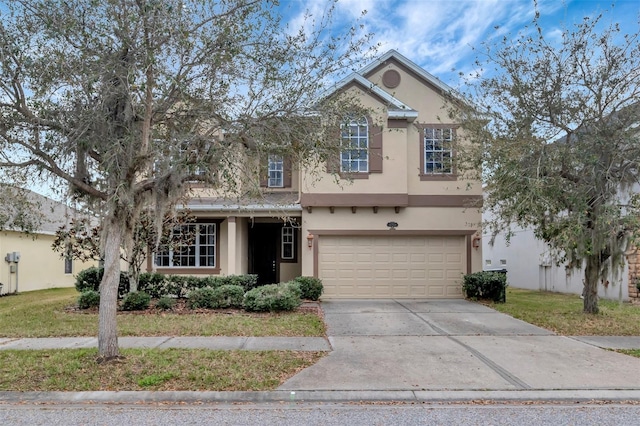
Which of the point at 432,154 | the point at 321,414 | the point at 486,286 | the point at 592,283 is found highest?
the point at 432,154

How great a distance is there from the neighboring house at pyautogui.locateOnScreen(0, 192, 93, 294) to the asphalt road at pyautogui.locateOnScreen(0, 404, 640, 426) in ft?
42.6

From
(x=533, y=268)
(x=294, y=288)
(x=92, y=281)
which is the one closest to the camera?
(x=294, y=288)

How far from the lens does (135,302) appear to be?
12406mm

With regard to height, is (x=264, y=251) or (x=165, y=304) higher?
(x=264, y=251)

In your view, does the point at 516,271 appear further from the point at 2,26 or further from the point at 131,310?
the point at 2,26

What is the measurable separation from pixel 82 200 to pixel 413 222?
34.0ft

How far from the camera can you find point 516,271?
22797mm

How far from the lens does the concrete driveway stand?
6.50m

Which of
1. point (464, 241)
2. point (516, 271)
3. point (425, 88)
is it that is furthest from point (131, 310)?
point (516, 271)

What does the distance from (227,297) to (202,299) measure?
0.66m

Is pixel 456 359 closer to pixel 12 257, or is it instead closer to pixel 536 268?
pixel 536 268

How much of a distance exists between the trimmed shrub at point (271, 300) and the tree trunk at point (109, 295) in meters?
5.17

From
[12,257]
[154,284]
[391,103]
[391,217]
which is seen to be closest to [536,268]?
[391,217]

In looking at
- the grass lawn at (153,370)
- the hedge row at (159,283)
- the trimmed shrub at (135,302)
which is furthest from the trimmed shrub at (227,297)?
the grass lawn at (153,370)
